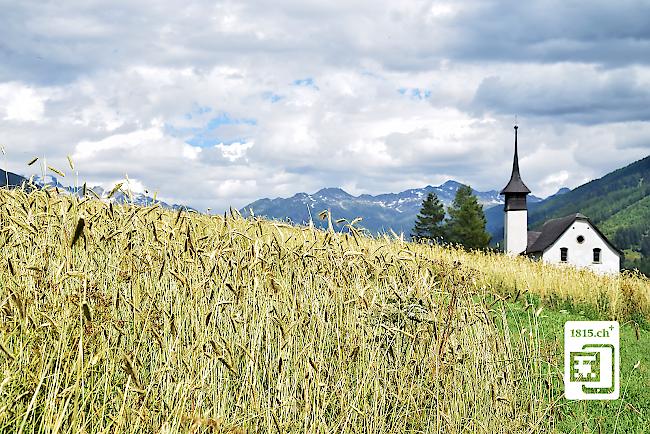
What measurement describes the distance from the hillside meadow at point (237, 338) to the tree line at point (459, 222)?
159ft

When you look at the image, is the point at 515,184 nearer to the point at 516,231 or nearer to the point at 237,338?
the point at 516,231

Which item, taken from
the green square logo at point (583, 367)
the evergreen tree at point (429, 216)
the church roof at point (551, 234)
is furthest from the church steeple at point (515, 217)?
the green square logo at point (583, 367)

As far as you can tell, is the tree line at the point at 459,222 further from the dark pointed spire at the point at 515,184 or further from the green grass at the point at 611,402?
the green grass at the point at 611,402

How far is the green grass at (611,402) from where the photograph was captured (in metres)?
5.09

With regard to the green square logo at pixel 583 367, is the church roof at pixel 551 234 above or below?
above

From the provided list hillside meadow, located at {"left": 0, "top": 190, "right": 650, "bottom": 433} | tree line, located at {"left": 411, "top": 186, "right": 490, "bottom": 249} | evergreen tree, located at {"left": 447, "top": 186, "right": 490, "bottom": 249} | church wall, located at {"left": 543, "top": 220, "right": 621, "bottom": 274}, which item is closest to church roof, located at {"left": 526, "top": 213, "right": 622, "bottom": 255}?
church wall, located at {"left": 543, "top": 220, "right": 621, "bottom": 274}

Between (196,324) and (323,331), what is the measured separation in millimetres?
897

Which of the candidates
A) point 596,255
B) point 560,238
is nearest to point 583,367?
point 560,238

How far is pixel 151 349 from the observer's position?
3707mm

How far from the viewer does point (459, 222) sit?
57125mm

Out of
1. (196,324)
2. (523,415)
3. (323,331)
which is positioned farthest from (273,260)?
(523,415)

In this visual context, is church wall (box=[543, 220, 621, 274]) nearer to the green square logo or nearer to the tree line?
the tree line

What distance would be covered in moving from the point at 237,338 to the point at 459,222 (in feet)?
179

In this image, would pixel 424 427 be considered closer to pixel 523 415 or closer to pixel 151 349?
pixel 523 415
